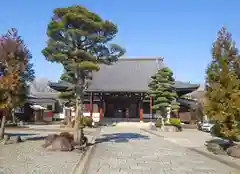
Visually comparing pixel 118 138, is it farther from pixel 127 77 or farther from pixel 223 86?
pixel 127 77

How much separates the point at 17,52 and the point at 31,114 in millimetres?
29021

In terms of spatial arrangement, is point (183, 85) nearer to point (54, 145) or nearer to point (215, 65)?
point (215, 65)

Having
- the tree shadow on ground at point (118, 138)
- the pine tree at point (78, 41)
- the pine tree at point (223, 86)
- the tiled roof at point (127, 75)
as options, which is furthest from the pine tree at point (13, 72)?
the tiled roof at point (127, 75)

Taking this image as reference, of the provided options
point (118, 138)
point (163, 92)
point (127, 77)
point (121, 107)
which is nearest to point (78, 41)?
point (118, 138)

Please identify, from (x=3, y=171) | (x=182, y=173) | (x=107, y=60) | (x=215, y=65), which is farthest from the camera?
(x=107, y=60)

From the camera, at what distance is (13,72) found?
16422 mm

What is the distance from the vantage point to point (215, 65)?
13.9m

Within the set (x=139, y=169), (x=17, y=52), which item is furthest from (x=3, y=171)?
(x=17, y=52)

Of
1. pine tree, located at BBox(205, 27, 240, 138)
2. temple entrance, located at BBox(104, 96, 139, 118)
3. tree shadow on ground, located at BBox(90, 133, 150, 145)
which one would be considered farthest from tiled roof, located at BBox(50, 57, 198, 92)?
pine tree, located at BBox(205, 27, 240, 138)

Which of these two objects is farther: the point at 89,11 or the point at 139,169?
the point at 89,11

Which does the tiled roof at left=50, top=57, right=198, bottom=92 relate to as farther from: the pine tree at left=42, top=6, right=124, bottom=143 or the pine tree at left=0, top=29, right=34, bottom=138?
the pine tree at left=42, top=6, right=124, bottom=143

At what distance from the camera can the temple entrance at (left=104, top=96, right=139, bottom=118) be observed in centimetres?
4400

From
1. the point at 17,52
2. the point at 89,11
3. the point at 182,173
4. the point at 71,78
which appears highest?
the point at 89,11

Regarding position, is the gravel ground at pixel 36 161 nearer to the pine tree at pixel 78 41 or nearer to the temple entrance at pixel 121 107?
the pine tree at pixel 78 41
